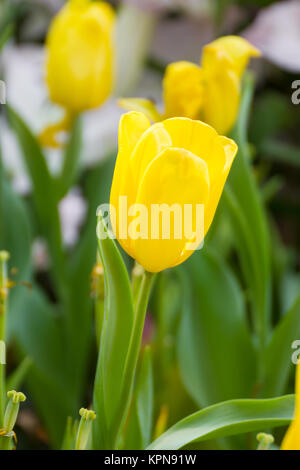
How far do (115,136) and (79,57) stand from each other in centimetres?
20

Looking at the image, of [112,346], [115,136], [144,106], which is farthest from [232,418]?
[115,136]

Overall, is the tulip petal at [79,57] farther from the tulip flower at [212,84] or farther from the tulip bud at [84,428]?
the tulip bud at [84,428]

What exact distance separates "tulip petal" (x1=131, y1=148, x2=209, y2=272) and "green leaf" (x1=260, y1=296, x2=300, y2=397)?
0.11m

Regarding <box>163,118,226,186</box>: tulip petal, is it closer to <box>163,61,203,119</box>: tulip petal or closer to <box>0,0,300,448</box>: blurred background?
<box>163,61,203,119</box>: tulip petal

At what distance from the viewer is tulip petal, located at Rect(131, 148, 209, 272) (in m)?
0.17

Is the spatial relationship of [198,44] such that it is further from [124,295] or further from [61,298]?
[124,295]

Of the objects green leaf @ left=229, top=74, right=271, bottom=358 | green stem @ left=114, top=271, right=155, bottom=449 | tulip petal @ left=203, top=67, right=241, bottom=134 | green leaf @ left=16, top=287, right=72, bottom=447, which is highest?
tulip petal @ left=203, top=67, right=241, bottom=134

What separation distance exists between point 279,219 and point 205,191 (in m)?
0.50

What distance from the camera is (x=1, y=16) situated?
1.98ft

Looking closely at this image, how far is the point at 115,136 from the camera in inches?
22.5

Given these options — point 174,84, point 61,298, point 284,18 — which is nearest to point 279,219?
point 284,18

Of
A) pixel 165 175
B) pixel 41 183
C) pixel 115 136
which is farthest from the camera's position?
pixel 115 136

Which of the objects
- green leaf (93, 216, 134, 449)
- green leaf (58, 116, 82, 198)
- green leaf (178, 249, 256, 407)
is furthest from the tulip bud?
green leaf (58, 116, 82, 198)

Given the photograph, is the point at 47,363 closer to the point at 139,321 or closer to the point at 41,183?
the point at 41,183
